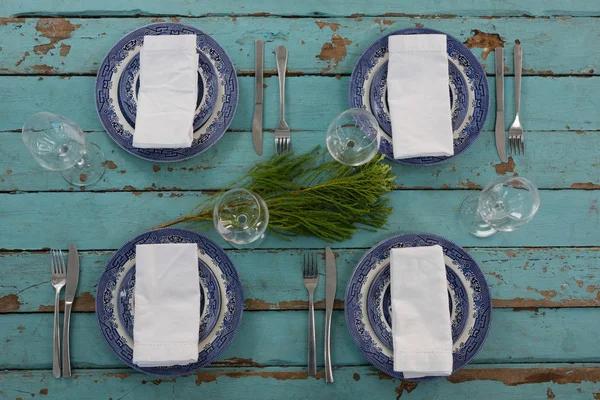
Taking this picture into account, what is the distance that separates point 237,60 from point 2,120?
21.2 inches

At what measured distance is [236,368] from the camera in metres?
1.06

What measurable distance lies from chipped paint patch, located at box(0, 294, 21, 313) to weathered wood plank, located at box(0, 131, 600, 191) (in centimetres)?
24

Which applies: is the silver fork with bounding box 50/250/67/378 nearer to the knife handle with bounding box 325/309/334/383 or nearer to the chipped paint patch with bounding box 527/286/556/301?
the knife handle with bounding box 325/309/334/383

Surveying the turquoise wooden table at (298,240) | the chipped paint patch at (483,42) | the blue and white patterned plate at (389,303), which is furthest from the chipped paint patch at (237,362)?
the chipped paint patch at (483,42)

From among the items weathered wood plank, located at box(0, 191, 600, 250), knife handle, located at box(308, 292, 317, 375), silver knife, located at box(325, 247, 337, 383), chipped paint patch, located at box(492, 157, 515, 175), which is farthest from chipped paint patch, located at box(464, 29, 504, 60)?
knife handle, located at box(308, 292, 317, 375)

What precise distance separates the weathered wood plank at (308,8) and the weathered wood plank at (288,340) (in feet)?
2.22

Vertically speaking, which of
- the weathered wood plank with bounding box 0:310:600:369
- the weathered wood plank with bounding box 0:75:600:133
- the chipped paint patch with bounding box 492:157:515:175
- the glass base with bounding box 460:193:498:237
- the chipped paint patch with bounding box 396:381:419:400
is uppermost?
the weathered wood plank with bounding box 0:75:600:133

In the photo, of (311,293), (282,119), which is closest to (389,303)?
(311,293)

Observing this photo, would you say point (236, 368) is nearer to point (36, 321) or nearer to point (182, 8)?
point (36, 321)

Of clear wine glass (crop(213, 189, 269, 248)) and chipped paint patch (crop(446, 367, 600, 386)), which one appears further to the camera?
chipped paint patch (crop(446, 367, 600, 386))

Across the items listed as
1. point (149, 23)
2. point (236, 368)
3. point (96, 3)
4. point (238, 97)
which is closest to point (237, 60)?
point (238, 97)

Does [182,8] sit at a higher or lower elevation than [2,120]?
higher

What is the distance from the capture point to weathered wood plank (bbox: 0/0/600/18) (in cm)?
109

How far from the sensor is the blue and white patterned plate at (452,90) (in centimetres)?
106
